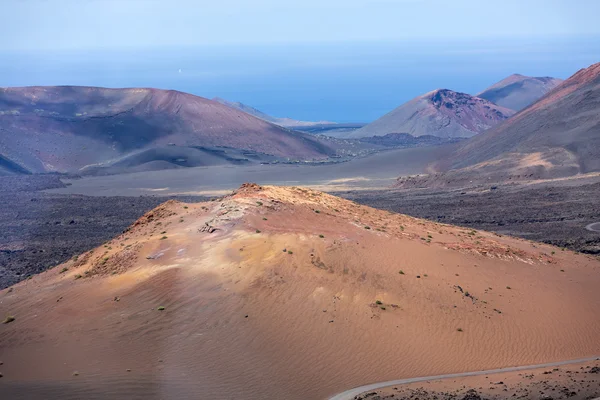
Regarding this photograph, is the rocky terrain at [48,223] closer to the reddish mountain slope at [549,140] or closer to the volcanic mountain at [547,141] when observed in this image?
the volcanic mountain at [547,141]

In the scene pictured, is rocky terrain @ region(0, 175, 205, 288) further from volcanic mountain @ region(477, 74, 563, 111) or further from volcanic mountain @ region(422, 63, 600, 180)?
volcanic mountain @ region(477, 74, 563, 111)

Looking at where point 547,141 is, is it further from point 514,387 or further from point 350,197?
point 514,387

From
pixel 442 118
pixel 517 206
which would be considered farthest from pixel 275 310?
pixel 442 118

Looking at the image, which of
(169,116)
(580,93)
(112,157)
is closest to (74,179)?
(112,157)

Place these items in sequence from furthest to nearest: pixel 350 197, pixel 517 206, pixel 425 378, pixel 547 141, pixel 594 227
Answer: pixel 547 141, pixel 350 197, pixel 517 206, pixel 594 227, pixel 425 378

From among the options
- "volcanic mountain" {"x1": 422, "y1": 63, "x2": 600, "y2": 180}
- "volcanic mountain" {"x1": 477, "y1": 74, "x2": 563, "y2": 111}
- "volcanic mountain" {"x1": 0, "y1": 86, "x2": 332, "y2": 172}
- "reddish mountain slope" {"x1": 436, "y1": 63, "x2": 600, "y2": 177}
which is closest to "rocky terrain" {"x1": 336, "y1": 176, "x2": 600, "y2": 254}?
"volcanic mountain" {"x1": 422, "y1": 63, "x2": 600, "y2": 180}

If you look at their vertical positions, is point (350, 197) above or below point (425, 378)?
above
